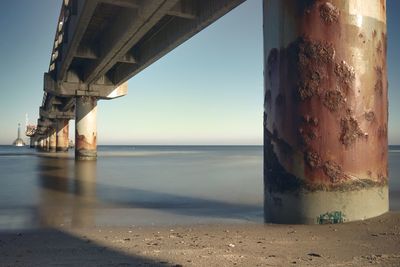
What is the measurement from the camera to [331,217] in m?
4.26

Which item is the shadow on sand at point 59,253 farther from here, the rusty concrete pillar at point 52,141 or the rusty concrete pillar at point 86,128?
the rusty concrete pillar at point 52,141

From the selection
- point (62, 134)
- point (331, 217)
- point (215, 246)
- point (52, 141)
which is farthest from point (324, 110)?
point (52, 141)

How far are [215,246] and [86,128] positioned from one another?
24.6 meters

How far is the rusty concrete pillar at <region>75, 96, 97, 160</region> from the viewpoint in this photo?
85.5 feet

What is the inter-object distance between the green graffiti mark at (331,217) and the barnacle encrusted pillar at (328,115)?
1 cm

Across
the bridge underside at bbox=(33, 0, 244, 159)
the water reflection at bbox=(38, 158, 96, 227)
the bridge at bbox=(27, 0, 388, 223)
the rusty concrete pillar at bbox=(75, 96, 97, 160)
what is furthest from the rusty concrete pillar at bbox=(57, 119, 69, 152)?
the bridge at bbox=(27, 0, 388, 223)

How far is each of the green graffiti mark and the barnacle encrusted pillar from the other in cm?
1

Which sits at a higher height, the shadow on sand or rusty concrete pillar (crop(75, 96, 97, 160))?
rusty concrete pillar (crop(75, 96, 97, 160))

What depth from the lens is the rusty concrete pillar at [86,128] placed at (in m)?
26.0

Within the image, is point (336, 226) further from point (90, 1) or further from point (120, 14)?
point (120, 14)

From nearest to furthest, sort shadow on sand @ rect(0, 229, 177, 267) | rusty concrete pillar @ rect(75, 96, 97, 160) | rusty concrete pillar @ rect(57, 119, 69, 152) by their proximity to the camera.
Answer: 1. shadow on sand @ rect(0, 229, 177, 267)
2. rusty concrete pillar @ rect(75, 96, 97, 160)
3. rusty concrete pillar @ rect(57, 119, 69, 152)

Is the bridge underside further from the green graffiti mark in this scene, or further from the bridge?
the green graffiti mark

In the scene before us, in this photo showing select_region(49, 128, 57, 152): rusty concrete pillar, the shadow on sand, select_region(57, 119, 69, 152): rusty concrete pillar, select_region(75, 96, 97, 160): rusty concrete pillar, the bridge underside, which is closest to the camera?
the shadow on sand

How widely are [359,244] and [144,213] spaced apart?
388cm
